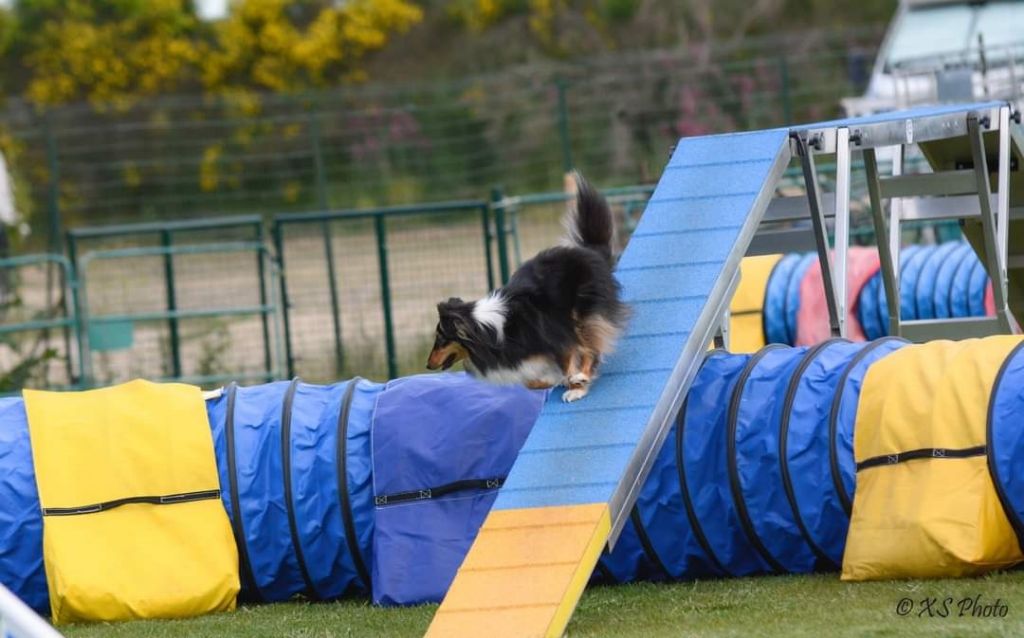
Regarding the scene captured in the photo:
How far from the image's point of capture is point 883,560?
4715 millimetres

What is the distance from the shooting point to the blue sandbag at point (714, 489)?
5.20m

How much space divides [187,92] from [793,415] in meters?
17.3

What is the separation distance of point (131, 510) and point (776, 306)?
5308mm

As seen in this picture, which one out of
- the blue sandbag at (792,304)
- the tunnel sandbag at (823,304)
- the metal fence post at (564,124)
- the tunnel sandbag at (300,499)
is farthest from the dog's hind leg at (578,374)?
the metal fence post at (564,124)

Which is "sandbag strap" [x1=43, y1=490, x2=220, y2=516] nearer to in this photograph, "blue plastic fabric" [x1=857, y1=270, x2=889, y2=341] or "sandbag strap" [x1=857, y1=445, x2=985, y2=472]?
"sandbag strap" [x1=857, y1=445, x2=985, y2=472]

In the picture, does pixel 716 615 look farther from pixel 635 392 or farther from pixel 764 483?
pixel 635 392

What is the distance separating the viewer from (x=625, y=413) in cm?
505

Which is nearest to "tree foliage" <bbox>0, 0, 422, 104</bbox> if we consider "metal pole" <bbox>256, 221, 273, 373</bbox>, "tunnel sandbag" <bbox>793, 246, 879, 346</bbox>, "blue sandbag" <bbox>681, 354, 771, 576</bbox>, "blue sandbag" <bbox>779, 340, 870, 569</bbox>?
"metal pole" <bbox>256, 221, 273, 373</bbox>

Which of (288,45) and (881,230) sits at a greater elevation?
(288,45)

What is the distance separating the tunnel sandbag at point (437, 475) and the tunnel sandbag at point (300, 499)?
0.32ft

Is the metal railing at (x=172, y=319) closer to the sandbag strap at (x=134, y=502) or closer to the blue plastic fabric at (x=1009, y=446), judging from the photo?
the sandbag strap at (x=134, y=502)

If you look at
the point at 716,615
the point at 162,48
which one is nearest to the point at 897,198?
the point at 716,615

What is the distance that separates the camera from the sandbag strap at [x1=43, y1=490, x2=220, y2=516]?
17.8 ft

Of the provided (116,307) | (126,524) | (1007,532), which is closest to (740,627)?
(1007,532)
